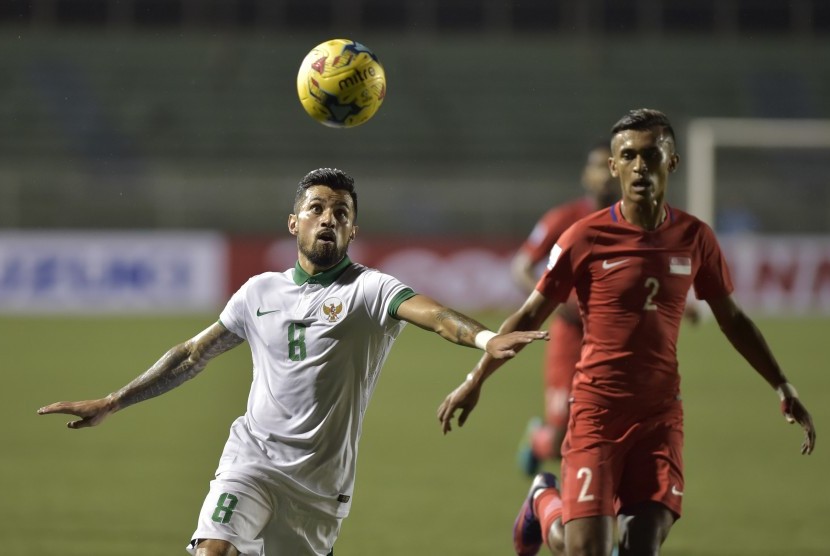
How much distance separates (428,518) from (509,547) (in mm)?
1000

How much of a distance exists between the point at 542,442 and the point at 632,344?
3.60 meters

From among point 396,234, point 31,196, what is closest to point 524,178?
point 396,234

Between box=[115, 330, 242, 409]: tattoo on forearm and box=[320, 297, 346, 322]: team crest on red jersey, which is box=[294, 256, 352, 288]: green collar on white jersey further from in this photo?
box=[115, 330, 242, 409]: tattoo on forearm

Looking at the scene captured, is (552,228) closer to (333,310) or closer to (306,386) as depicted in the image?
(333,310)

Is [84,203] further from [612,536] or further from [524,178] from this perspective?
[612,536]

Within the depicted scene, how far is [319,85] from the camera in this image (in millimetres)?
5918

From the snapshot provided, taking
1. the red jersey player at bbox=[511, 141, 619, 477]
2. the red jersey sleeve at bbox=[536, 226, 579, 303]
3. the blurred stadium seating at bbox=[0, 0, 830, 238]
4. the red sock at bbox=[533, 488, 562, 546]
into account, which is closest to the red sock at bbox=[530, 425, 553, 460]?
the red jersey player at bbox=[511, 141, 619, 477]

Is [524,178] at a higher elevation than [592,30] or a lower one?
lower

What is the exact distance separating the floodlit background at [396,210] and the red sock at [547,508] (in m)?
1.56

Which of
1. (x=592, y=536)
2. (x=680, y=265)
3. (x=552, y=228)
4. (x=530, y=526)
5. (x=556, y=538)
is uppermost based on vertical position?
(x=680, y=265)

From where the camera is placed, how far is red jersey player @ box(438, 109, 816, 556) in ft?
16.3

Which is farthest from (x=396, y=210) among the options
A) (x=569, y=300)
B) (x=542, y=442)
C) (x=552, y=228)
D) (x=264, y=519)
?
(x=264, y=519)

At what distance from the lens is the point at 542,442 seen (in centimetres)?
863

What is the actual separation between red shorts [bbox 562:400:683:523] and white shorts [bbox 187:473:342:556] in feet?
3.29
